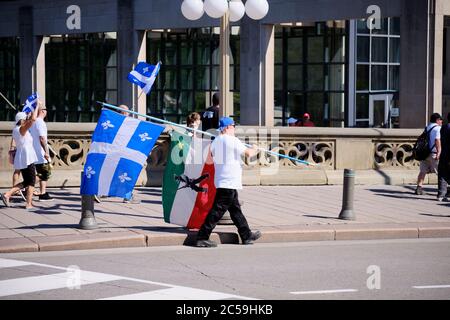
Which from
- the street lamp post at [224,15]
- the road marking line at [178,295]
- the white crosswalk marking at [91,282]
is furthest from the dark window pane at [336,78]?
the road marking line at [178,295]

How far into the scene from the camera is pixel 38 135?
15.9m

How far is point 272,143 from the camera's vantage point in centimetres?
1944

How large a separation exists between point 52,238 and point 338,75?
2769cm

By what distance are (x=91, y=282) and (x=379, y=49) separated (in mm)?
31524

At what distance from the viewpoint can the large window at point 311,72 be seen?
127 ft

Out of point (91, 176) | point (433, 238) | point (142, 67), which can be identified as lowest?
point (433, 238)

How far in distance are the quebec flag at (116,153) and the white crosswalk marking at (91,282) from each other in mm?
2770

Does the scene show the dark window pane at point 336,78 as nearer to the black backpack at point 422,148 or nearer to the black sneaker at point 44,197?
the black backpack at point 422,148

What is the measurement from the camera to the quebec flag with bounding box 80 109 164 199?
1346 cm

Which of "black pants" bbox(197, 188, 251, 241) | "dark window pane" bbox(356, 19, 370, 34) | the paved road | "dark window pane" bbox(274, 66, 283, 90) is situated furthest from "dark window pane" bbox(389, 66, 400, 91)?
"black pants" bbox(197, 188, 251, 241)

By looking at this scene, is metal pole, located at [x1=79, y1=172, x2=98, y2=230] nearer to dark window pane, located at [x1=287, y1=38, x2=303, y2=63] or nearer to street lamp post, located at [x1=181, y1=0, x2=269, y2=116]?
street lamp post, located at [x1=181, y1=0, x2=269, y2=116]

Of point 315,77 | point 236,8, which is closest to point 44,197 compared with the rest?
point 236,8
